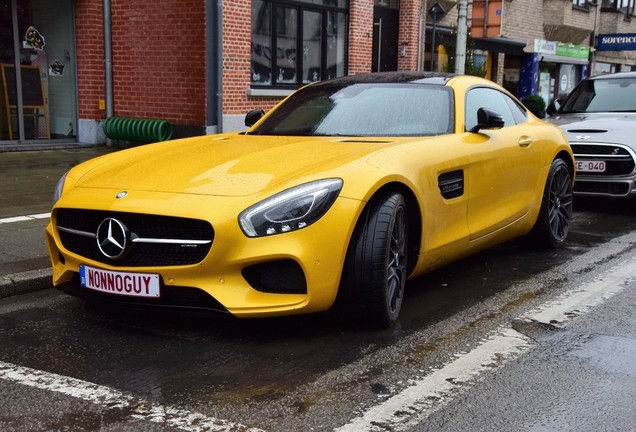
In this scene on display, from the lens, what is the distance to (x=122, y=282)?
4.07 metres

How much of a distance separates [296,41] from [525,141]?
10591mm

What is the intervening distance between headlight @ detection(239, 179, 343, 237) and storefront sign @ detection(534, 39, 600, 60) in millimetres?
24433

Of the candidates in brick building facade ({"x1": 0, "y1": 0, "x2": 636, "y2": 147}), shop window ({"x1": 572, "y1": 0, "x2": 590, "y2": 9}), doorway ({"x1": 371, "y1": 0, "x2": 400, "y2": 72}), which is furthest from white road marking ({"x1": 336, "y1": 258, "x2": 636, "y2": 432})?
shop window ({"x1": 572, "y1": 0, "x2": 590, "y2": 9})

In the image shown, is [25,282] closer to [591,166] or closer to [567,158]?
[567,158]

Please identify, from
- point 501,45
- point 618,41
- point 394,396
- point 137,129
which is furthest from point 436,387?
point 618,41

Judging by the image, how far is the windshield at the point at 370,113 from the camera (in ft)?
17.2

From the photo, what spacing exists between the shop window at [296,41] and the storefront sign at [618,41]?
684 inches

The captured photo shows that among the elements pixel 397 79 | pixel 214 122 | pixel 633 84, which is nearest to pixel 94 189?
pixel 397 79

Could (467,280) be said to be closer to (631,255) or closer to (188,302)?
(631,255)

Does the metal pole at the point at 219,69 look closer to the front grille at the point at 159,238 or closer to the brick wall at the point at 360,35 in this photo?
the brick wall at the point at 360,35

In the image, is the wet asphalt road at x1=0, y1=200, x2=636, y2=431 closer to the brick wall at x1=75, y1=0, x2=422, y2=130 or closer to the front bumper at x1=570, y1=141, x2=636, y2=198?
the front bumper at x1=570, y1=141, x2=636, y2=198

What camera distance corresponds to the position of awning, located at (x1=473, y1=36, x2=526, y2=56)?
910 inches

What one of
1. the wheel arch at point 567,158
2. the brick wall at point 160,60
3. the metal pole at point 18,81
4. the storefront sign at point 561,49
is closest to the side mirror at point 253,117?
the wheel arch at point 567,158

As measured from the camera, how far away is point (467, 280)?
5.71 m
